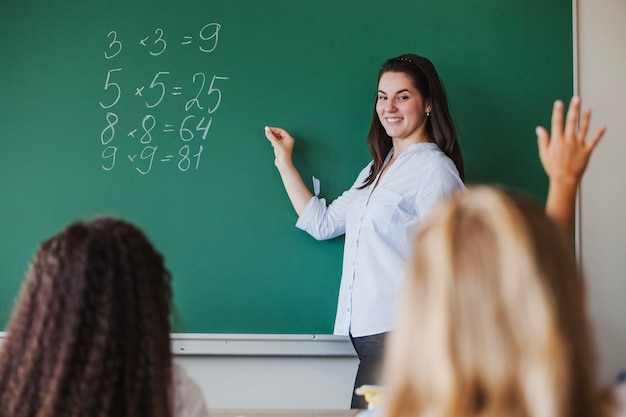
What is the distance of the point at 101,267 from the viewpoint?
3.83 feet

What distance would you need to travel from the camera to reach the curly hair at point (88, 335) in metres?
1.12

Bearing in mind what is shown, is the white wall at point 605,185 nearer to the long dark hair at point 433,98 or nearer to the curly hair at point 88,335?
the long dark hair at point 433,98

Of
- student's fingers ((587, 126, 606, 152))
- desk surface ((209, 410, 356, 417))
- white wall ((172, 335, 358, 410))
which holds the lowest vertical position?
white wall ((172, 335, 358, 410))

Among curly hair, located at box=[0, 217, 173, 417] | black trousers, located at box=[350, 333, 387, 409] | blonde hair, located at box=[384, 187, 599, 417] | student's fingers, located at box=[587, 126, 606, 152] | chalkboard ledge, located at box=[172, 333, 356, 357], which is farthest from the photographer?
chalkboard ledge, located at box=[172, 333, 356, 357]

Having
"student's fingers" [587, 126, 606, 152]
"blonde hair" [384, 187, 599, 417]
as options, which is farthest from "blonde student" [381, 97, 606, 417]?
"student's fingers" [587, 126, 606, 152]

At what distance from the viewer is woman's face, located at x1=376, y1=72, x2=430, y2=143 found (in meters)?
2.78

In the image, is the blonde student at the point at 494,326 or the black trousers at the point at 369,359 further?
the black trousers at the point at 369,359

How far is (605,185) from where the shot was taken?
3.09 m

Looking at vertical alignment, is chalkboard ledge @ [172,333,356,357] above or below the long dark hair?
below

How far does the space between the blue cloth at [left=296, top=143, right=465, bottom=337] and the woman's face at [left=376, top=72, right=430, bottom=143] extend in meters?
0.08

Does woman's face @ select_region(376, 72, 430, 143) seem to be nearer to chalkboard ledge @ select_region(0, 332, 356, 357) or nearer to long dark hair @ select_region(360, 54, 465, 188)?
long dark hair @ select_region(360, 54, 465, 188)

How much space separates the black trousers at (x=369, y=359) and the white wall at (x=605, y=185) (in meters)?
1.01

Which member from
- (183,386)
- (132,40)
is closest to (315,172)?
(132,40)

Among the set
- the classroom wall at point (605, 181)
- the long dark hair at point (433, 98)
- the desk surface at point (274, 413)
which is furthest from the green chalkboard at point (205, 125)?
the desk surface at point (274, 413)
